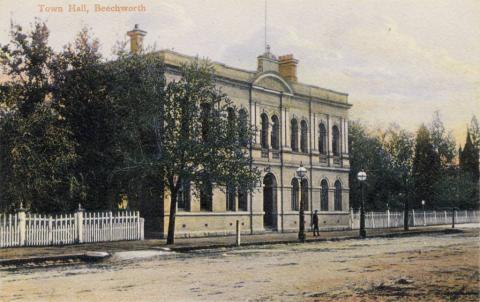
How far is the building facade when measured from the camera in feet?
91.4

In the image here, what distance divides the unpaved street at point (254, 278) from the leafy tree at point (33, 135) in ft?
20.7

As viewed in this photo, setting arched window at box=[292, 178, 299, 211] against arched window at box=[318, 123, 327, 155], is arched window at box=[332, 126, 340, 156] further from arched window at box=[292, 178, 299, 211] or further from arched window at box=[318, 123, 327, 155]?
arched window at box=[292, 178, 299, 211]

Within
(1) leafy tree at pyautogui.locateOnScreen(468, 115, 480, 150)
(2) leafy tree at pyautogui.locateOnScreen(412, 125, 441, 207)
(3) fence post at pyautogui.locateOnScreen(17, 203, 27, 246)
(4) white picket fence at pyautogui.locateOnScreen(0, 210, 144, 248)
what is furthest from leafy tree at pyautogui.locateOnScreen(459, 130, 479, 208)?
(3) fence post at pyautogui.locateOnScreen(17, 203, 27, 246)

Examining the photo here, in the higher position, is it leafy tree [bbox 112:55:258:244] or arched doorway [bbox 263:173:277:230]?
leafy tree [bbox 112:55:258:244]

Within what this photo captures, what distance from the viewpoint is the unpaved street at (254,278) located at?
9.96 metres

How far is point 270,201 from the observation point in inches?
1288

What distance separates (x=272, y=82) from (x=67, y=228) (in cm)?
1523

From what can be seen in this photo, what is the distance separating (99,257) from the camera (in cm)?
1634

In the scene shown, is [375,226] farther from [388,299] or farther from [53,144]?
[388,299]

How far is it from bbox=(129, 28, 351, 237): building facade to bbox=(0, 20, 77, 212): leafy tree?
15.8 feet


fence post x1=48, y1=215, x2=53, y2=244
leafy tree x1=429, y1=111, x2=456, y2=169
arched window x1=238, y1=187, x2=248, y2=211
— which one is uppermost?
leafy tree x1=429, y1=111, x2=456, y2=169

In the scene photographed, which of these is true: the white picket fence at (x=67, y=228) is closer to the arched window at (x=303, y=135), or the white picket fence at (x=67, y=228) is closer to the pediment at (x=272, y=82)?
the pediment at (x=272, y=82)

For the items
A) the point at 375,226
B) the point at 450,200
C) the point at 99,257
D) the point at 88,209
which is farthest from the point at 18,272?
the point at 450,200

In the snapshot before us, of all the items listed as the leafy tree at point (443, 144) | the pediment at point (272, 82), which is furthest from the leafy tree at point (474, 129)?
the leafy tree at point (443, 144)
